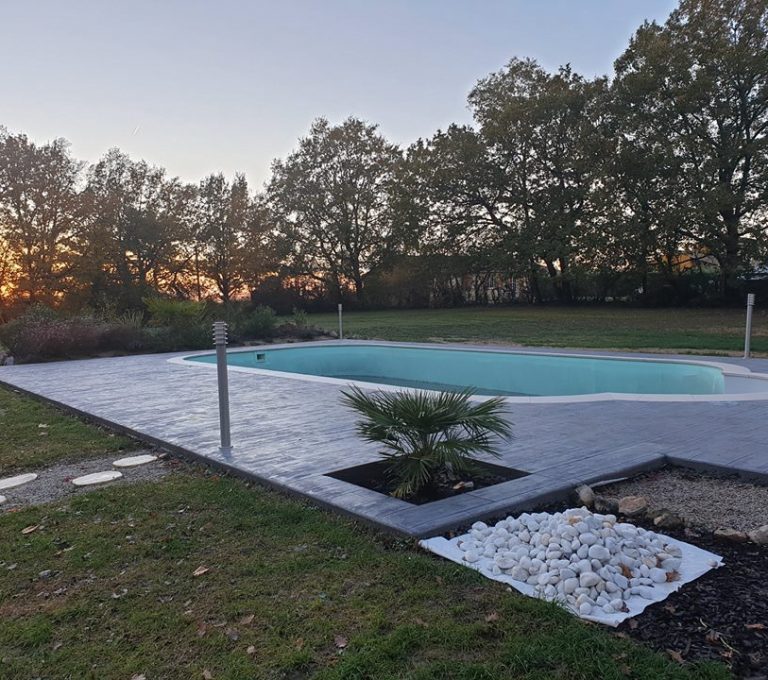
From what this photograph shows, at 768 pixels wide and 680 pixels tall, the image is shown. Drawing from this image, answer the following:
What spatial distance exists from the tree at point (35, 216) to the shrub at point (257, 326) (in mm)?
10052

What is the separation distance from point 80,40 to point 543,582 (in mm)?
11641

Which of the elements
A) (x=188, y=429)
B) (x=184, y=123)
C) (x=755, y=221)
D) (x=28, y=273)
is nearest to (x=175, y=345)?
(x=184, y=123)

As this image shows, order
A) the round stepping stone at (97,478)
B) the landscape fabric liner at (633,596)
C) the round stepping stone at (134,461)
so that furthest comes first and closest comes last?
1. the round stepping stone at (134,461)
2. the round stepping stone at (97,478)
3. the landscape fabric liner at (633,596)

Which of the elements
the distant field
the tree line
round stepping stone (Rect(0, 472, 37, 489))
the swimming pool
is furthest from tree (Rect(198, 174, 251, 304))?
round stepping stone (Rect(0, 472, 37, 489))

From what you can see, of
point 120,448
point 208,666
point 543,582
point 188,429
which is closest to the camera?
point 208,666

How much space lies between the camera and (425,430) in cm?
360

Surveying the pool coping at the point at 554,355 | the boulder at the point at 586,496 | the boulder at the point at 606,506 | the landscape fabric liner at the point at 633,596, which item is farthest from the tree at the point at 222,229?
the landscape fabric liner at the point at 633,596

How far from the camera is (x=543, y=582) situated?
2.49 m

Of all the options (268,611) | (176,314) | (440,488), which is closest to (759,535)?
(440,488)

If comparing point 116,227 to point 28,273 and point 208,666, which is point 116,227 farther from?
point 208,666

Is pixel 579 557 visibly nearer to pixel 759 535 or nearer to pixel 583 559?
pixel 583 559

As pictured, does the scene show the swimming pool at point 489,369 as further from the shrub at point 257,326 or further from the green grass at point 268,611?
the green grass at point 268,611

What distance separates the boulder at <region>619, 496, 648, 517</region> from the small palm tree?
2.52ft

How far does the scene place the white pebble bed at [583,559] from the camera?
2385 mm
